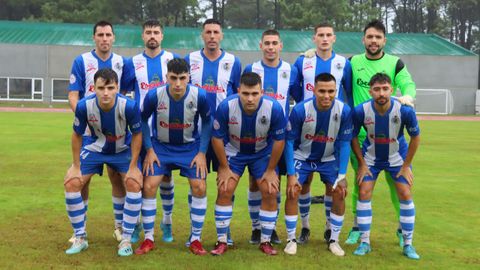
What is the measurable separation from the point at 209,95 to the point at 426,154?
10113mm

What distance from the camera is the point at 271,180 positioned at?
5871 mm

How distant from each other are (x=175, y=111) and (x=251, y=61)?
3649cm

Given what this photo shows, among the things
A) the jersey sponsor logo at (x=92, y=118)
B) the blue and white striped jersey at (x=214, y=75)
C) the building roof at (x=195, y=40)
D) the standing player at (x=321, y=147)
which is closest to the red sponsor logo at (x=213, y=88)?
the blue and white striped jersey at (x=214, y=75)

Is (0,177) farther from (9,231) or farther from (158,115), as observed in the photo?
(158,115)

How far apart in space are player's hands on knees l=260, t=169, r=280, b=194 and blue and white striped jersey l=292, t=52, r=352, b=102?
3.80 feet

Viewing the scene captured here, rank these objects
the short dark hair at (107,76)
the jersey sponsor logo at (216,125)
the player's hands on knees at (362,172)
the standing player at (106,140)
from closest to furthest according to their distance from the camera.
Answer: the short dark hair at (107,76)
the standing player at (106,140)
the jersey sponsor logo at (216,125)
the player's hands on knees at (362,172)

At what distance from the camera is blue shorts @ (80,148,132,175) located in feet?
19.3

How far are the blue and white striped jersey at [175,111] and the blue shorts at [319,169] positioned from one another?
3.82 ft

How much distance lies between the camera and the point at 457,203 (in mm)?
8414

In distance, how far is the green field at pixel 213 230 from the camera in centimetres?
541

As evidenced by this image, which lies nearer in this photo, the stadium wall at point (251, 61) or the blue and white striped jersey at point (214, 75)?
the blue and white striped jersey at point (214, 75)

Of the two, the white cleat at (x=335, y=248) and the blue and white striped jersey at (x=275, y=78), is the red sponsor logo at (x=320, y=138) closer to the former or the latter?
the blue and white striped jersey at (x=275, y=78)

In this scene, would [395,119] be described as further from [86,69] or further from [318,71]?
[86,69]

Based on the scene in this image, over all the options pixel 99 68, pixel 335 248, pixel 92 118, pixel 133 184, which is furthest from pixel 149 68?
pixel 335 248
